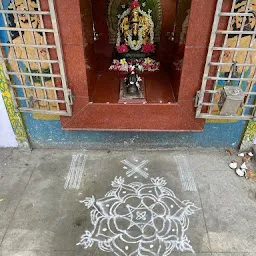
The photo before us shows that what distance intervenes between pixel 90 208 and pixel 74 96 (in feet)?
5.14

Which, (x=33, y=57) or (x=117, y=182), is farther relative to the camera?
(x=117, y=182)

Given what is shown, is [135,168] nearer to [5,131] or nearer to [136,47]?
[136,47]

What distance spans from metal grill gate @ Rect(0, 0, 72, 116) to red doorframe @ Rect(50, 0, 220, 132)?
0.43 ft

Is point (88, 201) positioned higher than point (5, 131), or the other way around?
point (5, 131)

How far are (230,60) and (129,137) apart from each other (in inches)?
76.0

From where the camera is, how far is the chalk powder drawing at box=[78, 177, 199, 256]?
10.7 ft

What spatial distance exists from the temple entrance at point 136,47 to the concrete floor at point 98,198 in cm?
105

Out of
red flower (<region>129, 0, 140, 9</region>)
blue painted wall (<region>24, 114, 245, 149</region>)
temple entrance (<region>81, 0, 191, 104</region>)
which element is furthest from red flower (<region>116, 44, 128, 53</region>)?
blue painted wall (<region>24, 114, 245, 149</region>)

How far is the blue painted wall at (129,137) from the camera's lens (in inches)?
173

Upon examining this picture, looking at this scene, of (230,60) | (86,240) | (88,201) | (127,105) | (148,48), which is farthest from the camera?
(148,48)

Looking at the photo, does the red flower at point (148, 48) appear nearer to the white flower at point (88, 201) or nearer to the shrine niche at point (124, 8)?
the shrine niche at point (124, 8)

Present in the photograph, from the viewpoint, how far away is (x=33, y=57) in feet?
11.8

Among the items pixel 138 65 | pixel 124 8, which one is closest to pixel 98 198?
pixel 138 65

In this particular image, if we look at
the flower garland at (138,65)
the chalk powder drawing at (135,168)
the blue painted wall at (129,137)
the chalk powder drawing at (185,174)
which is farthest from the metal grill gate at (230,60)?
the flower garland at (138,65)
